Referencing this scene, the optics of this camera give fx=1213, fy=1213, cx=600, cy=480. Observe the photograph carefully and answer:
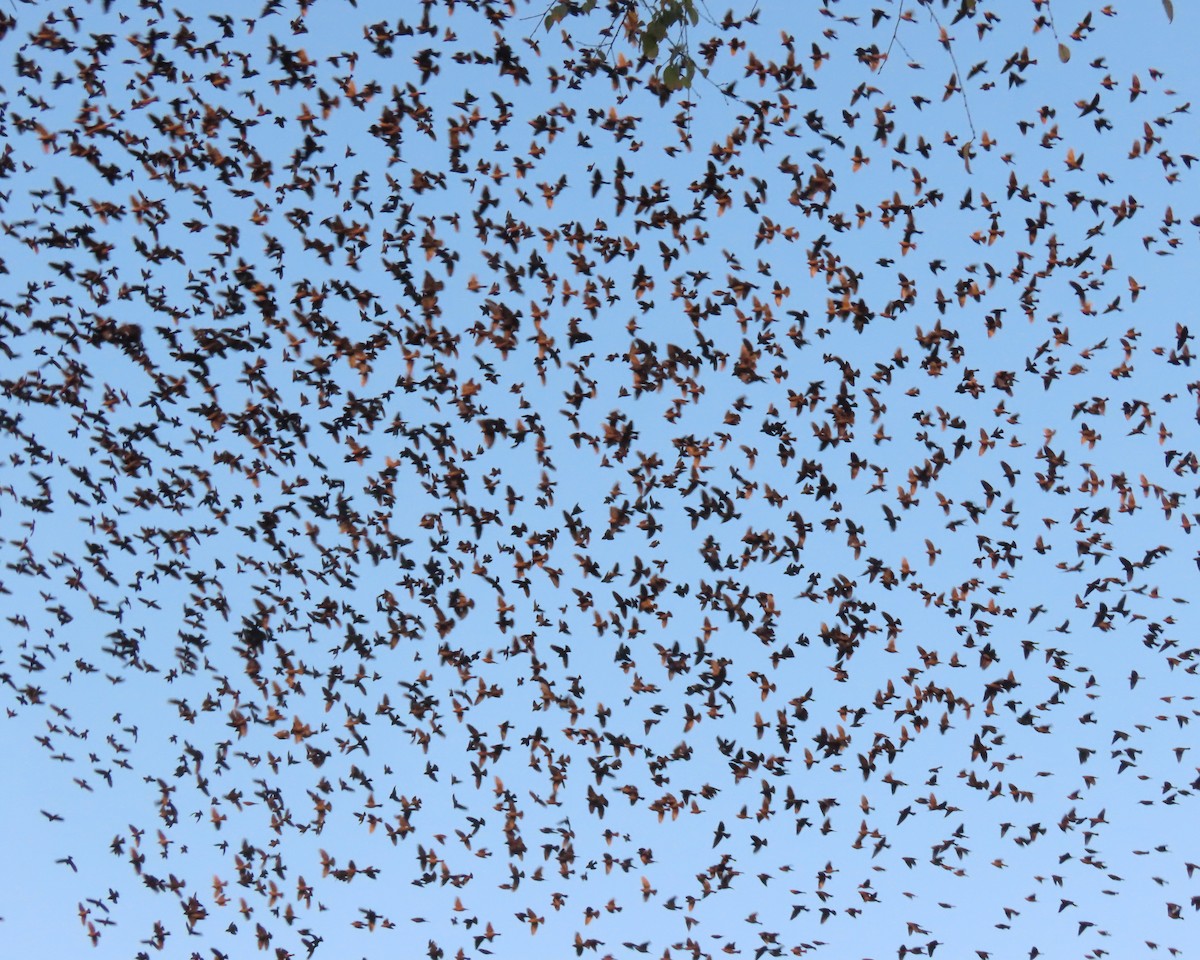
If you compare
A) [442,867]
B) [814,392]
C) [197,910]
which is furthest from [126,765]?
[814,392]

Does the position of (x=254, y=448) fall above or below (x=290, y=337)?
below

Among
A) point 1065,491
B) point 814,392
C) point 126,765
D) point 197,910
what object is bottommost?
point 197,910

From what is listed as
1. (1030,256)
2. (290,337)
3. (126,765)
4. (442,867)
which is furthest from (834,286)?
(126,765)

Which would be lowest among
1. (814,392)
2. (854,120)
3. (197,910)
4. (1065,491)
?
(197,910)

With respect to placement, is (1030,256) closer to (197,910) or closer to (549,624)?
(549,624)

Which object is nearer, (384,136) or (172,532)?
(384,136)

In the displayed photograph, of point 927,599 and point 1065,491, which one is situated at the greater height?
point 1065,491

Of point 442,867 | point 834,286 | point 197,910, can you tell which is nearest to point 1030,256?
point 834,286

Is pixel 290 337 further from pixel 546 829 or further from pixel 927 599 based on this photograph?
pixel 927 599

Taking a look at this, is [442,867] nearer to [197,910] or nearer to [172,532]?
[197,910]
